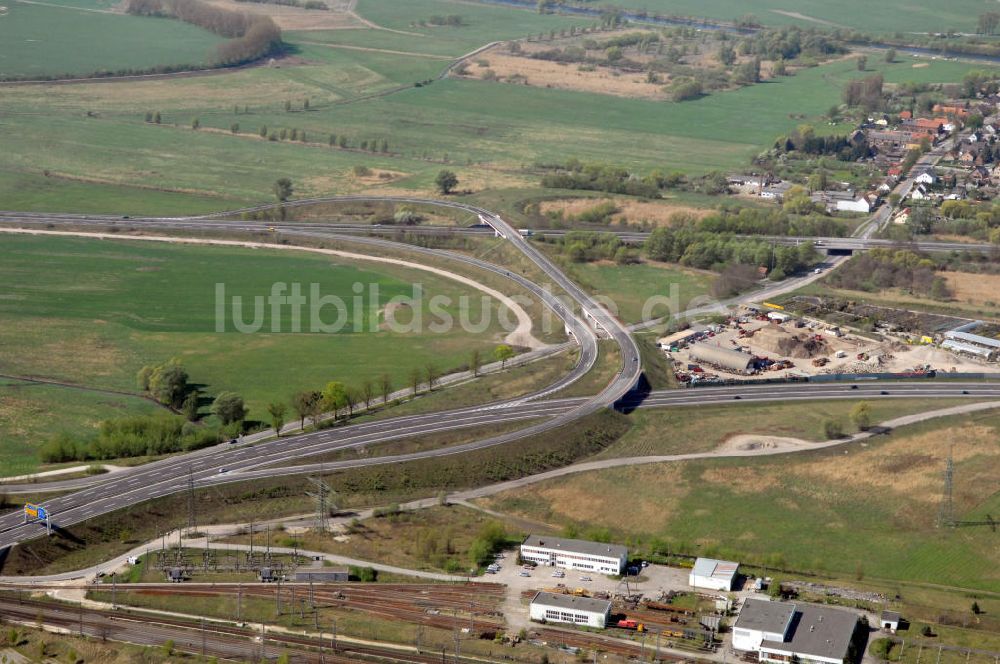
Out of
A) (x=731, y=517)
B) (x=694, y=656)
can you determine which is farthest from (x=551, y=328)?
(x=694, y=656)

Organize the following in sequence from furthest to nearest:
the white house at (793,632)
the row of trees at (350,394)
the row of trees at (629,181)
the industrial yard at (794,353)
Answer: the row of trees at (629,181) < the industrial yard at (794,353) < the row of trees at (350,394) < the white house at (793,632)

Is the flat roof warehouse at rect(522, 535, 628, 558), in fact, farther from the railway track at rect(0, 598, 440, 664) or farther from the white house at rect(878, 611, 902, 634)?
the white house at rect(878, 611, 902, 634)

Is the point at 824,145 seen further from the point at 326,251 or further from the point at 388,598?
the point at 388,598

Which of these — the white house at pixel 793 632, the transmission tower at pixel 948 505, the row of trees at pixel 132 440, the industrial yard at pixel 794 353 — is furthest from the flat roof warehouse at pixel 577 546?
the industrial yard at pixel 794 353

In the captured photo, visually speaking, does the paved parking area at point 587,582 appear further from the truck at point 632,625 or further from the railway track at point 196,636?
the railway track at point 196,636

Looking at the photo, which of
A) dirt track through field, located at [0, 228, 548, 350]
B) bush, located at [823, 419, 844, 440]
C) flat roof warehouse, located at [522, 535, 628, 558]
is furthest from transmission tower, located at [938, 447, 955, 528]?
dirt track through field, located at [0, 228, 548, 350]

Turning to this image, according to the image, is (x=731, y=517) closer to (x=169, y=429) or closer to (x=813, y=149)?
(x=169, y=429)
